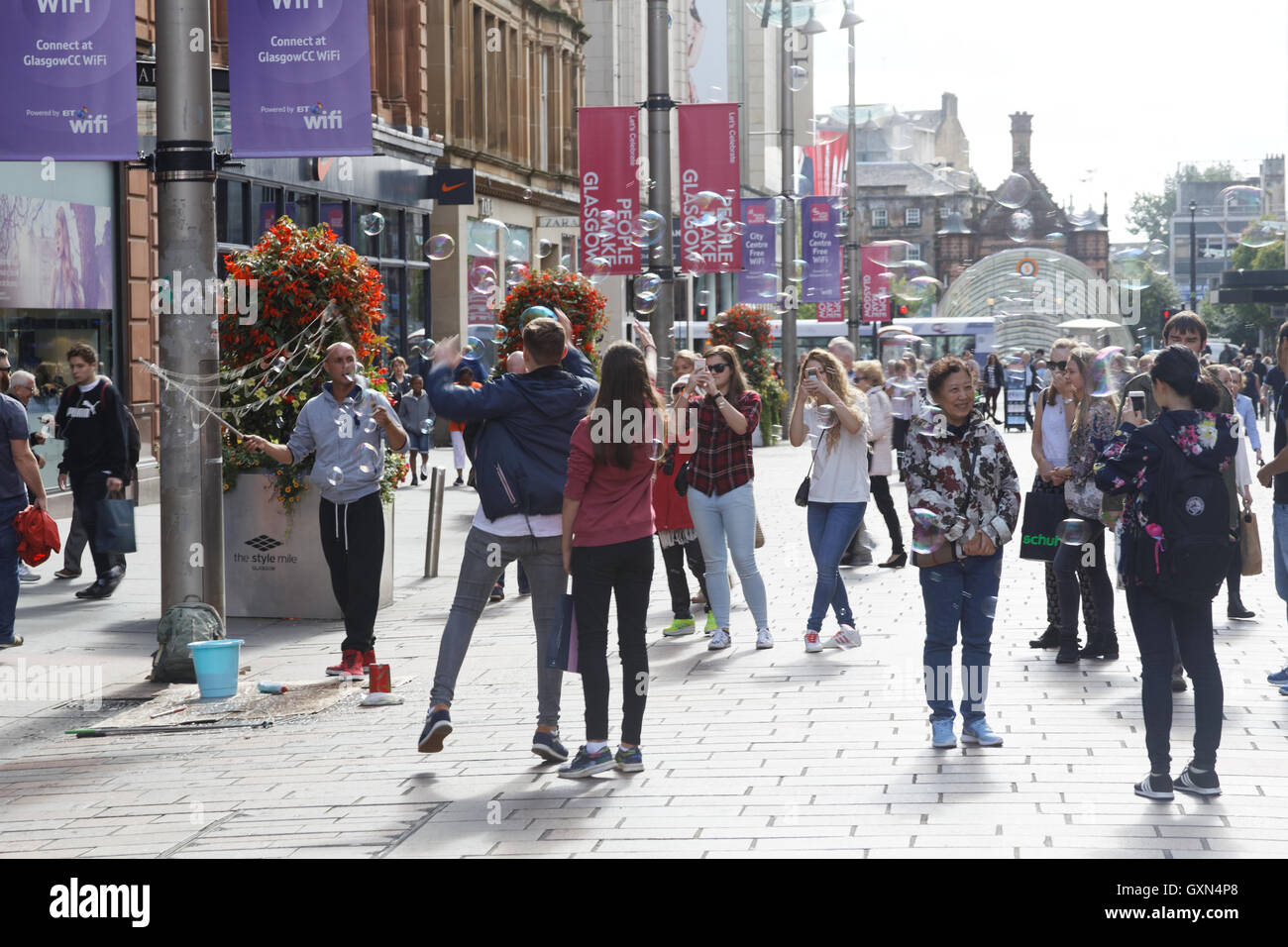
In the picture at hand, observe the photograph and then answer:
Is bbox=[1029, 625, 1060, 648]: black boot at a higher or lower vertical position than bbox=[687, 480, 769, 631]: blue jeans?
lower

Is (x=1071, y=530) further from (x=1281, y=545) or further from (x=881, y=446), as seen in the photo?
(x=881, y=446)

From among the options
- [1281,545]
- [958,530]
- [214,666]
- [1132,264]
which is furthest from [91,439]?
[1132,264]

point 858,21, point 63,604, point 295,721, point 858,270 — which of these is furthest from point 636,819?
point 858,270

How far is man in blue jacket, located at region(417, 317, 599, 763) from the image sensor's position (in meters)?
6.91

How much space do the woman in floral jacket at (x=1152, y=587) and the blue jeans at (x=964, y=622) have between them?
0.83 metres

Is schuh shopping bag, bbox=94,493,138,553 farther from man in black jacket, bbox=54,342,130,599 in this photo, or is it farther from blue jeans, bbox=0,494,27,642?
blue jeans, bbox=0,494,27,642

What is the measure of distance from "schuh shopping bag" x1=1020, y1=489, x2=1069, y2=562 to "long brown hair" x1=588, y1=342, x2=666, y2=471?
316 centimetres

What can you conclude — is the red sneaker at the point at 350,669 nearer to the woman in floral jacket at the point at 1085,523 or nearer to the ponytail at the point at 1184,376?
the woman in floral jacket at the point at 1085,523

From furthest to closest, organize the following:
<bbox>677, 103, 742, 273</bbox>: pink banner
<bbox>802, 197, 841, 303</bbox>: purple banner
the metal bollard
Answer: <bbox>802, 197, 841, 303</bbox>: purple banner < <bbox>677, 103, 742, 273</bbox>: pink banner < the metal bollard

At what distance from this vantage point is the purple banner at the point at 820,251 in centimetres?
3322

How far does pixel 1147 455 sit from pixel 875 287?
36444mm

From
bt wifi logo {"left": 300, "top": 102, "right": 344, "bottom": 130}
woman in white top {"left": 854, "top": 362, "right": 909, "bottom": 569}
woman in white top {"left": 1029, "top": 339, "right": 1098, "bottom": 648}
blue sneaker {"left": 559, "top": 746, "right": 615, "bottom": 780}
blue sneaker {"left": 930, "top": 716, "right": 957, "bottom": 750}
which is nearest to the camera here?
blue sneaker {"left": 559, "top": 746, "right": 615, "bottom": 780}

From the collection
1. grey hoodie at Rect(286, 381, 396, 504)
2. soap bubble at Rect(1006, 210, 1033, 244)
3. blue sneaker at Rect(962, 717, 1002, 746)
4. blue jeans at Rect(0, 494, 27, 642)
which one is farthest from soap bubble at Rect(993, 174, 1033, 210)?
blue sneaker at Rect(962, 717, 1002, 746)
